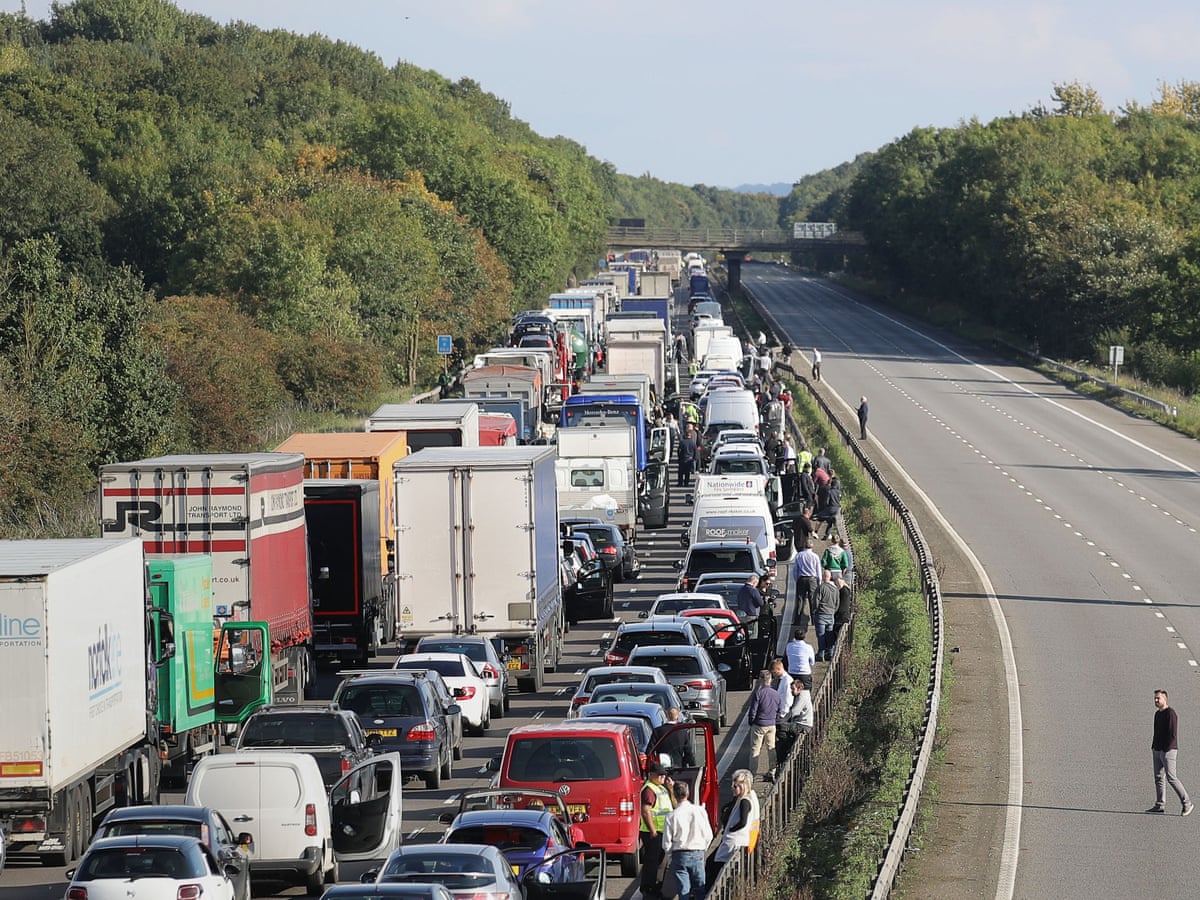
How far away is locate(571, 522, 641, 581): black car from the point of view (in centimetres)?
3994

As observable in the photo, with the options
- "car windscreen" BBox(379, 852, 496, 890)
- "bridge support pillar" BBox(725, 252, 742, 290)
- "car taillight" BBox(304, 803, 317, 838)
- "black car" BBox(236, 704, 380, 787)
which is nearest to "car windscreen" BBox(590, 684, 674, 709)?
"black car" BBox(236, 704, 380, 787)

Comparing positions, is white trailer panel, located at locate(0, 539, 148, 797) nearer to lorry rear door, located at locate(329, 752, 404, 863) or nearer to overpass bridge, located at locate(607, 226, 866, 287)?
lorry rear door, located at locate(329, 752, 404, 863)

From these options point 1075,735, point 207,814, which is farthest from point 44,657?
point 1075,735

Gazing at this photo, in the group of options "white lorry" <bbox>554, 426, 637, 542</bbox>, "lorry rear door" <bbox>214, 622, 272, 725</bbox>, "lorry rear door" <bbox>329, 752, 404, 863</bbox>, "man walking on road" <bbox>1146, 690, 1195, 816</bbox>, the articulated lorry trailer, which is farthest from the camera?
"white lorry" <bbox>554, 426, 637, 542</bbox>

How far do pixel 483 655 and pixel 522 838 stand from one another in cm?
1166

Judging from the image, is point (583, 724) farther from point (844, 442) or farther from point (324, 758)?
point (844, 442)

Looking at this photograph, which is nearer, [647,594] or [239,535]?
[239,535]

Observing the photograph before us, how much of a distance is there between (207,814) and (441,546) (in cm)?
1232

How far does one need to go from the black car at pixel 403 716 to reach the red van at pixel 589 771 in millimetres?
4510

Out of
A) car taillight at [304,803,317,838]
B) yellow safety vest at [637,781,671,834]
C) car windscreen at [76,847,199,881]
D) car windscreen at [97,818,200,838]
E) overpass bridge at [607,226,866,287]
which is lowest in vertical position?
car taillight at [304,803,317,838]

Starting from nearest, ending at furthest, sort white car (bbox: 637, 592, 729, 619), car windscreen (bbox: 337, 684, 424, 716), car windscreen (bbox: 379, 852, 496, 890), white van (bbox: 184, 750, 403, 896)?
car windscreen (bbox: 379, 852, 496, 890), white van (bbox: 184, 750, 403, 896), car windscreen (bbox: 337, 684, 424, 716), white car (bbox: 637, 592, 729, 619)

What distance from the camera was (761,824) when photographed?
1805 centimetres

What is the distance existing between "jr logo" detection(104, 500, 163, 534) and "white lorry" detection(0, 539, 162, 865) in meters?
4.88

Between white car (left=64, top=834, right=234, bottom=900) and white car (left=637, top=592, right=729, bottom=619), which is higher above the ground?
white car (left=64, top=834, right=234, bottom=900)
